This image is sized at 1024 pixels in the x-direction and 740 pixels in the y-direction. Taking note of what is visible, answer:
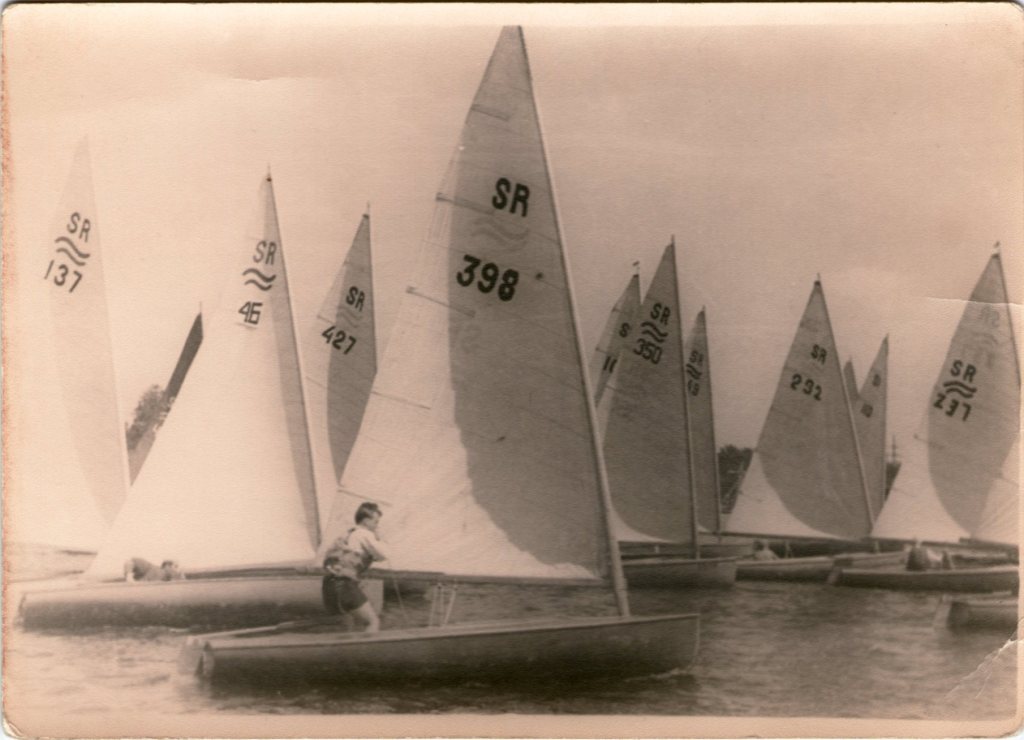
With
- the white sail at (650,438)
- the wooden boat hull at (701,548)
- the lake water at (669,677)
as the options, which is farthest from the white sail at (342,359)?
the wooden boat hull at (701,548)

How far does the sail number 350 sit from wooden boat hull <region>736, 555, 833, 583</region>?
6.26ft

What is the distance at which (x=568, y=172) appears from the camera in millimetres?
6484

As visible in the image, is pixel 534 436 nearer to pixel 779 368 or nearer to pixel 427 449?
pixel 427 449

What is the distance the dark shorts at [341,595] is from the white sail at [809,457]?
2050 millimetres

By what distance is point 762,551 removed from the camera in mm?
7312

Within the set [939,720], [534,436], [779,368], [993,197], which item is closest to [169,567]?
[534,436]

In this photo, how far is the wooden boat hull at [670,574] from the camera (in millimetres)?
6762

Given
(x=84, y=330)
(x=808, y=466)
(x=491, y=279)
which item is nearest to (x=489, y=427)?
(x=491, y=279)

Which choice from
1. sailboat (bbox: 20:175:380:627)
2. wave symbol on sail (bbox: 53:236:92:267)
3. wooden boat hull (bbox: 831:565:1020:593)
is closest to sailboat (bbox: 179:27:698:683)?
sailboat (bbox: 20:175:380:627)

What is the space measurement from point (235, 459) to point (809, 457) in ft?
9.70

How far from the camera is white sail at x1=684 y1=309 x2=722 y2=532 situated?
6910 millimetres

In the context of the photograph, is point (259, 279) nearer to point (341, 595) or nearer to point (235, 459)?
point (235, 459)

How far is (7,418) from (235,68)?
6.49 feet

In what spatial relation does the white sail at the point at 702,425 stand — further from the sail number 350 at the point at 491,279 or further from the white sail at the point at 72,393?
the white sail at the point at 72,393
